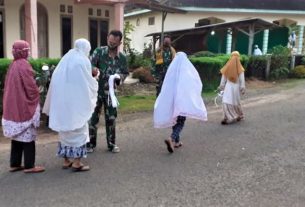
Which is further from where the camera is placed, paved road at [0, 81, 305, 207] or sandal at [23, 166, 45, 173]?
sandal at [23, 166, 45, 173]

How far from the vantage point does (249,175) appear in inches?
233

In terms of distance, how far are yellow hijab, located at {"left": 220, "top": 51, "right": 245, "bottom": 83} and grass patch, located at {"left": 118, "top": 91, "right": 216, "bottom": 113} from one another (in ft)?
7.46

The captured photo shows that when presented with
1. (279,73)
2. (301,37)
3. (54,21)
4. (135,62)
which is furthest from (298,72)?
(301,37)

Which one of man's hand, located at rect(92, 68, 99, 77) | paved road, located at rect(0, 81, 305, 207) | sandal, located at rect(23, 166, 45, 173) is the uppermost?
man's hand, located at rect(92, 68, 99, 77)

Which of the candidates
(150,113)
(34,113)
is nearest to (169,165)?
(34,113)

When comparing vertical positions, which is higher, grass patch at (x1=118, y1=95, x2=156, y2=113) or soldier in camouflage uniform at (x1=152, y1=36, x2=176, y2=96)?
soldier in camouflage uniform at (x1=152, y1=36, x2=176, y2=96)

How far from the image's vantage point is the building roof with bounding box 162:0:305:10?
27172 mm

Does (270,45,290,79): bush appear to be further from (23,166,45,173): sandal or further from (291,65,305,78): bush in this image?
(23,166,45,173): sandal

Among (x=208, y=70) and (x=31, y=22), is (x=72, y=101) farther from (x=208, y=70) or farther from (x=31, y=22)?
(x=208, y=70)

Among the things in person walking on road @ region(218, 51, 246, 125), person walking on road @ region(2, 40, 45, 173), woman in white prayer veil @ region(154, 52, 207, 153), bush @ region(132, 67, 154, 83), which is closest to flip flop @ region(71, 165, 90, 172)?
person walking on road @ region(2, 40, 45, 173)

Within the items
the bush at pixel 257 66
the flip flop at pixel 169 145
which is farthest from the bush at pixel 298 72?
the flip flop at pixel 169 145

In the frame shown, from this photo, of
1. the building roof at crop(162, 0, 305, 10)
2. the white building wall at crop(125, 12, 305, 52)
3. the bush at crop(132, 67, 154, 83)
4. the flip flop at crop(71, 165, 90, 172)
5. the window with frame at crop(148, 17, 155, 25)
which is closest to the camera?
the flip flop at crop(71, 165, 90, 172)

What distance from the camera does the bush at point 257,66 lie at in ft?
61.5

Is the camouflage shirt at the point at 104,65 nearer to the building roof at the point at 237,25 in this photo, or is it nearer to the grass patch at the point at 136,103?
the grass patch at the point at 136,103
